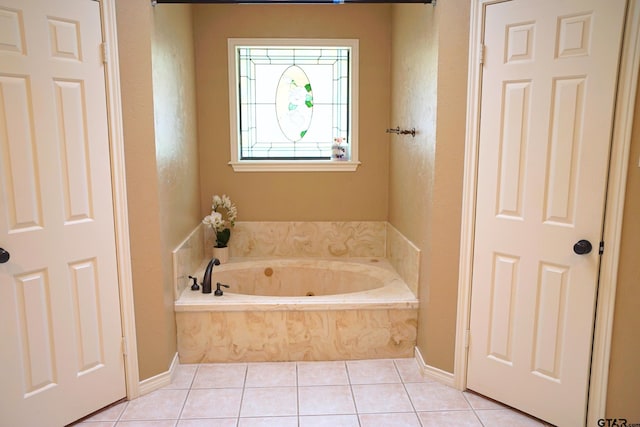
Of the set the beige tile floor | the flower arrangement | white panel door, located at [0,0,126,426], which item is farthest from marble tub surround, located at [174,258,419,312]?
white panel door, located at [0,0,126,426]

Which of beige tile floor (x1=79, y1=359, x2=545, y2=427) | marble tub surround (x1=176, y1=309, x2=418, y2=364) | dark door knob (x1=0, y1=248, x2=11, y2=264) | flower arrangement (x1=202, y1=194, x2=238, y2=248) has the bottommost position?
beige tile floor (x1=79, y1=359, x2=545, y2=427)

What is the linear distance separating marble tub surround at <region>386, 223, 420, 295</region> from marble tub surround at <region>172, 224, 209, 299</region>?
1573 millimetres

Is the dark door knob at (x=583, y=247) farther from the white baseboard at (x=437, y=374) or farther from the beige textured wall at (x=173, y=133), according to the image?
the beige textured wall at (x=173, y=133)

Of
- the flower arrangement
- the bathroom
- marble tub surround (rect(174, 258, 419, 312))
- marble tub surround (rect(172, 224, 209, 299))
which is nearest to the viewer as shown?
the bathroom

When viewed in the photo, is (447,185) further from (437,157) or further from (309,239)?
(309,239)

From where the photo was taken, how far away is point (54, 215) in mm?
2209

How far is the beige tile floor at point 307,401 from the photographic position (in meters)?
2.44

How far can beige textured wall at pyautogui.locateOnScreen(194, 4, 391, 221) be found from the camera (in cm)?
381

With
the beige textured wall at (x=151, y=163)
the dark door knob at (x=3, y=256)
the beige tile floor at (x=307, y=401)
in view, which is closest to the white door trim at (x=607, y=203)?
the beige tile floor at (x=307, y=401)

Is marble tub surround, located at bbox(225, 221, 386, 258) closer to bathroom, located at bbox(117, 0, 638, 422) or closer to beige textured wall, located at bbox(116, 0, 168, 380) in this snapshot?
bathroom, located at bbox(117, 0, 638, 422)

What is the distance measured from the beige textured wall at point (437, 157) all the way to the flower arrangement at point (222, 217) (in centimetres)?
155

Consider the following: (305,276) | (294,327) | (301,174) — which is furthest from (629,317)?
(301,174)

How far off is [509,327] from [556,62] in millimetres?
1384

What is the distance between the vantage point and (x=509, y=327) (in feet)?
8.26
